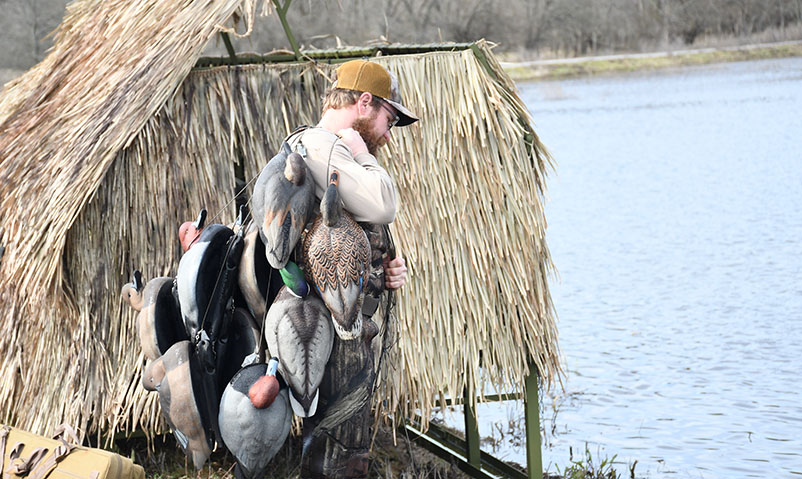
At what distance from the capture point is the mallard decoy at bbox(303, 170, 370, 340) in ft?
9.69

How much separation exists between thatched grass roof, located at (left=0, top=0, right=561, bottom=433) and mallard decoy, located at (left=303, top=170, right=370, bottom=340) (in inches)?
56.6

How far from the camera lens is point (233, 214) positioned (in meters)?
4.57

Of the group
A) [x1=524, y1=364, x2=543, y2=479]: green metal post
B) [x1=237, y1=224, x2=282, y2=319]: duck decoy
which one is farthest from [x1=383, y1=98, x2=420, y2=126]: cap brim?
[x1=524, y1=364, x2=543, y2=479]: green metal post

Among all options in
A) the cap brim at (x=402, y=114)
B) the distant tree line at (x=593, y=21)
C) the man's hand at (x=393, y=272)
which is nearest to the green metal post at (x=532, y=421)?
the man's hand at (x=393, y=272)

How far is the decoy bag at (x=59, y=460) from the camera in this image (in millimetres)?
3346

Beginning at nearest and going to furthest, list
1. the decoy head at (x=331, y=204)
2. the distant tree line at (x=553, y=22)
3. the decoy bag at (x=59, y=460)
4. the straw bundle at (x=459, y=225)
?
the decoy head at (x=331, y=204) → the decoy bag at (x=59, y=460) → the straw bundle at (x=459, y=225) → the distant tree line at (x=553, y=22)

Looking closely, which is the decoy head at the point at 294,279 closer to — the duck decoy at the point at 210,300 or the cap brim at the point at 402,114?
the duck decoy at the point at 210,300

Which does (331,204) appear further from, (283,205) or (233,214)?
(233,214)

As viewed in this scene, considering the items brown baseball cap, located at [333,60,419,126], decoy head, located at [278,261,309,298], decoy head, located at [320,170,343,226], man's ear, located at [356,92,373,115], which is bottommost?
decoy head, located at [278,261,309,298]

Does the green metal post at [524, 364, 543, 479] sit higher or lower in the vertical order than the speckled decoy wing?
lower

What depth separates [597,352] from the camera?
31.6 ft

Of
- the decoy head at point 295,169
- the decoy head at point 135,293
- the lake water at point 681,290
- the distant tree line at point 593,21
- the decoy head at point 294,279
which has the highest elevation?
the distant tree line at point 593,21

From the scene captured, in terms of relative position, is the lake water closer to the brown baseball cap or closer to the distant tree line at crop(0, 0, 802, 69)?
the distant tree line at crop(0, 0, 802, 69)

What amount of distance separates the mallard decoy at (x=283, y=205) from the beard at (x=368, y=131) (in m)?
0.27
